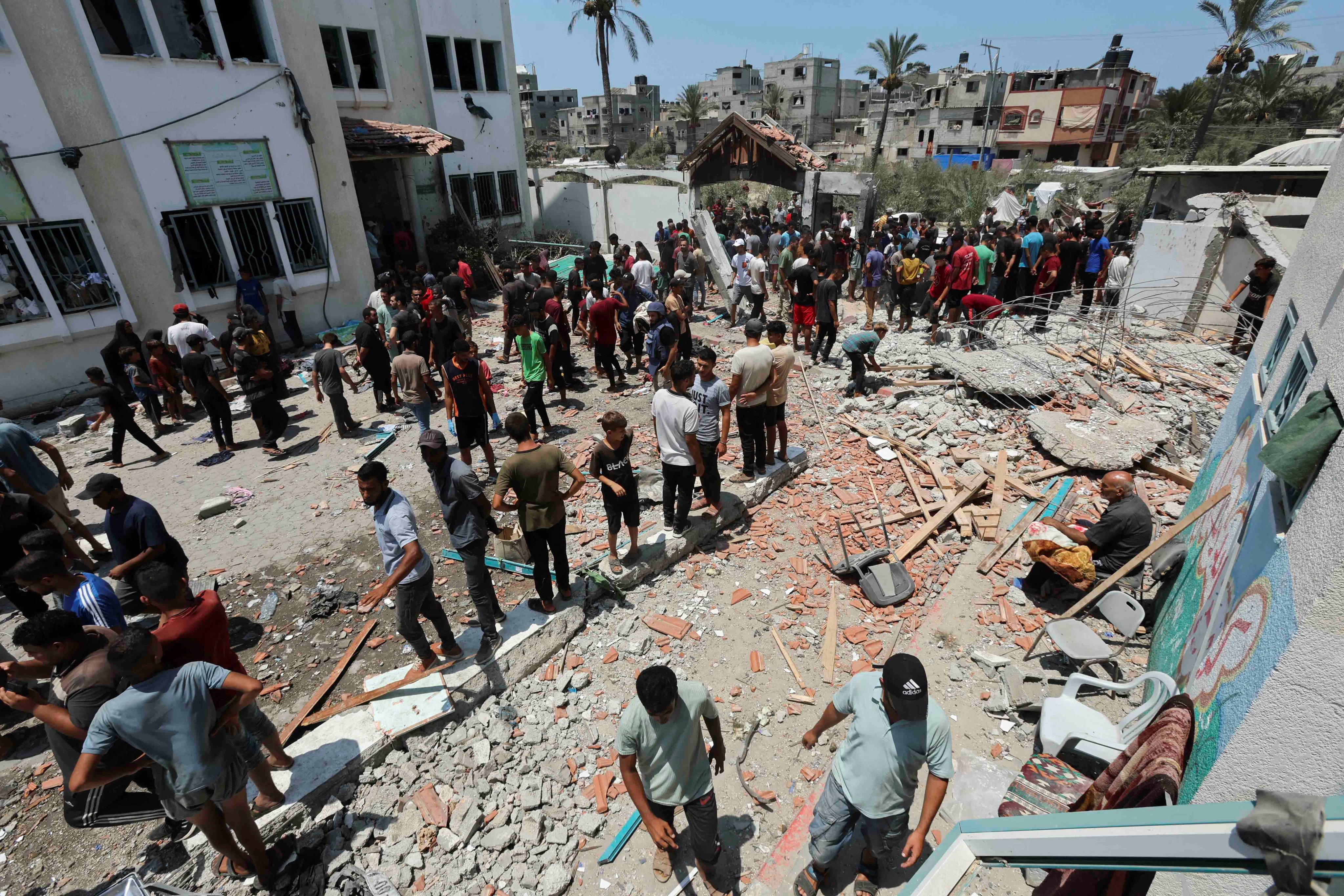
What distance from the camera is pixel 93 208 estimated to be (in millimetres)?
10375

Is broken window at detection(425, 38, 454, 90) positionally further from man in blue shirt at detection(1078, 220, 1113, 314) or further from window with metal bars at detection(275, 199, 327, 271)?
man in blue shirt at detection(1078, 220, 1113, 314)

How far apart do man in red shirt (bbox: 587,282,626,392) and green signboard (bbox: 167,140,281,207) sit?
289 inches

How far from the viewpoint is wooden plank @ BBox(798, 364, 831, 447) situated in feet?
29.5

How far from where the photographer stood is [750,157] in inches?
737

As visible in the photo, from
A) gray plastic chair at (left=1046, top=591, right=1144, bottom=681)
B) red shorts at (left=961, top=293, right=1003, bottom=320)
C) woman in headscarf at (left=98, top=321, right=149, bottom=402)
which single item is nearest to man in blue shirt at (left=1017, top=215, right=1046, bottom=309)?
red shorts at (left=961, top=293, right=1003, bottom=320)

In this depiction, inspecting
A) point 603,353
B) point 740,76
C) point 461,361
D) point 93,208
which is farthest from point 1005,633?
point 740,76

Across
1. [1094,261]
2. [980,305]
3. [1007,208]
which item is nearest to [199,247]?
[980,305]

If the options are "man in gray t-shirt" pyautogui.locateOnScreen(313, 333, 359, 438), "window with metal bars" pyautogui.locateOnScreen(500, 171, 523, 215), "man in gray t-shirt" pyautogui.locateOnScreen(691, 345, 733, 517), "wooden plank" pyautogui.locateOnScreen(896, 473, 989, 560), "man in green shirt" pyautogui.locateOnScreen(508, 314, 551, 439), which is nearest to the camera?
"man in gray t-shirt" pyautogui.locateOnScreen(691, 345, 733, 517)

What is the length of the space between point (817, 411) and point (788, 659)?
5.17m

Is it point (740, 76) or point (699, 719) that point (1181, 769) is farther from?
point (740, 76)

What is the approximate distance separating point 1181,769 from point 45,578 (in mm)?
6260

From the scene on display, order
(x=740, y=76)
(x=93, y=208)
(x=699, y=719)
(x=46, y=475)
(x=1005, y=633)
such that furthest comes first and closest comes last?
1. (x=740, y=76)
2. (x=93, y=208)
3. (x=46, y=475)
4. (x=1005, y=633)
5. (x=699, y=719)

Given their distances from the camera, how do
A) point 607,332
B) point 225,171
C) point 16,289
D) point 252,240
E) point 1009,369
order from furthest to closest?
point 252,240
point 225,171
point 607,332
point 16,289
point 1009,369

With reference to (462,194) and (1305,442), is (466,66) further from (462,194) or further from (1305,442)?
(1305,442)
